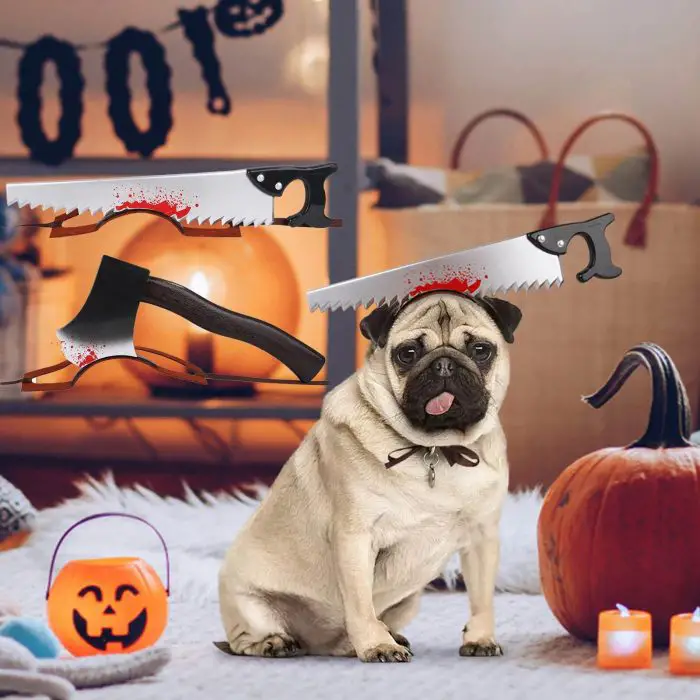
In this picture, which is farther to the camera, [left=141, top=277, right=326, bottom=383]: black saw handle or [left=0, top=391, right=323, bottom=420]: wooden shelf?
[left=0, top=391, right=323, bottom=420]: wooden shelf

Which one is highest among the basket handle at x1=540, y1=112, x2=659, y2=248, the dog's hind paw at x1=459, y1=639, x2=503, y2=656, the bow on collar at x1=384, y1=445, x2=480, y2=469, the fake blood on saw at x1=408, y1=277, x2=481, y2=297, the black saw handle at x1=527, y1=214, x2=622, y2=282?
the basket handle at x1=540, y1=112, x2=659, y2=248

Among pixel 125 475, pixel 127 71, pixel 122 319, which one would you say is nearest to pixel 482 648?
pixel 122 319

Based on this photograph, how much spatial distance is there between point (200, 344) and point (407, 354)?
121cm

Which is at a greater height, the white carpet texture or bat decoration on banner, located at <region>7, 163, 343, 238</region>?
bat decoration on banner, located at <region>7, 163, 343, 238</region>

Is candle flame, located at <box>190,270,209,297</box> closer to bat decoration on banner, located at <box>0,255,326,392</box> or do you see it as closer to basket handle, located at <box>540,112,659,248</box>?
basket handle, located at <box>540,112,659,248</box>

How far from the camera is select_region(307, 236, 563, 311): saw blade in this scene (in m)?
1.06

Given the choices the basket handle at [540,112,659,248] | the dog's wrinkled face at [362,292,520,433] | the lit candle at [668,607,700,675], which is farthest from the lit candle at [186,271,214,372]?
the lit candle at [668,607,700,675]

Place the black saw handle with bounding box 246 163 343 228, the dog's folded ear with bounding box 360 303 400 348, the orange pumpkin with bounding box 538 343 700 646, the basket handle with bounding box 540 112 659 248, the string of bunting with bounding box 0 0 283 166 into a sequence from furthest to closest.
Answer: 1. the string of bunting with bounding box 0 0 283 166
2. the basket handle with bounding box 540 112 659 248
3. the orange pumpkin with bounding box 538 343 700 646
4. the dog's folded ear with bounding box 360 303 400 348
5. the black saw handle with bounding box 246 163 343 228

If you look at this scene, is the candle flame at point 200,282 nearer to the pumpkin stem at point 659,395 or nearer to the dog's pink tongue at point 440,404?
the pumpkin stem at point 659,395

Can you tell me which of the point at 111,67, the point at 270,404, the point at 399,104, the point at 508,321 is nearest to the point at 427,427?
the point at 508,321

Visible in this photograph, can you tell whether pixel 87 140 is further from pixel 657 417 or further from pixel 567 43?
pixel 657 417

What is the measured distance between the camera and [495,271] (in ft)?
3.52

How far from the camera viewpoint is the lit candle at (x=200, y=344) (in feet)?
7.47

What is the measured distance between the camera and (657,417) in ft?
4.51
